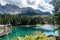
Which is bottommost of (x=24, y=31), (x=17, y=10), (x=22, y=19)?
(x=24, y=31)

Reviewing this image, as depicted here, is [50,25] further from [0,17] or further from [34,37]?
[0,17]

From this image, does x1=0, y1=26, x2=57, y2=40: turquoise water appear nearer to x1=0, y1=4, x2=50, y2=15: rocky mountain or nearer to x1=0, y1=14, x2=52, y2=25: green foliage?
x1=0, y1=14, x2=52, y2=25: green foliage

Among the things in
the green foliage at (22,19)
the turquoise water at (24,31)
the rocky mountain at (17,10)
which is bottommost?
the turquoise water at (24,31)

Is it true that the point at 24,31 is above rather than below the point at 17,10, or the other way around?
below

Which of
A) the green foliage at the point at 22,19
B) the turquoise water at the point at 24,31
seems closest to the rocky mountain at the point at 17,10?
the green foliage at the point at 22,19

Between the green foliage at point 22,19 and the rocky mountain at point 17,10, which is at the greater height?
the rocky mountain at point 17,10

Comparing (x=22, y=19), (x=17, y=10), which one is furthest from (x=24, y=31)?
(x=17, y=10)

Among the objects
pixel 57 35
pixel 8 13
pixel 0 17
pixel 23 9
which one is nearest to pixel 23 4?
pixel 23 9

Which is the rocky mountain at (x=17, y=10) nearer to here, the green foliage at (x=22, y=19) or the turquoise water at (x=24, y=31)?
the green foliage at (x=22, y=19)

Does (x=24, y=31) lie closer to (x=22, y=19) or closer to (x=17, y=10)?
(x=22, y=19)

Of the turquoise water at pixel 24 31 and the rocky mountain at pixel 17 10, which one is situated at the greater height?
the rocky mountain at pixel 17 10

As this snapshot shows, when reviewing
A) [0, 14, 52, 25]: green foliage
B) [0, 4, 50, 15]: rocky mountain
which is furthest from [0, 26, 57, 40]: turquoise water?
[0, 4, 50, 15]: rocky mountain
